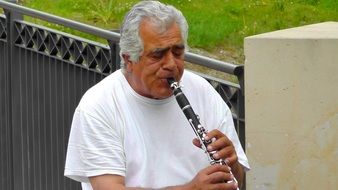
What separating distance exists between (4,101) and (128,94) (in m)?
3.52

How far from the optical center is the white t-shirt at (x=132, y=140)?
388 centimetres

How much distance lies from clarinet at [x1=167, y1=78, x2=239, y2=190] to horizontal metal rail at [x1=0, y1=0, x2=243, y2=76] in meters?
1.13

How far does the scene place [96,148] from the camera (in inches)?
152

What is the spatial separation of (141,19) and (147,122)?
0.41m

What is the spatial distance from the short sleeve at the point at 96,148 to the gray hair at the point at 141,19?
28 centimetres

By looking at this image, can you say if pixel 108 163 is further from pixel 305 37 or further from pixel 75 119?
pixel 305 37

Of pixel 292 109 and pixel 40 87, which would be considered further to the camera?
pixel 40 87

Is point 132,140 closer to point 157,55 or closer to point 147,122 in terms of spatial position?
point 147,122

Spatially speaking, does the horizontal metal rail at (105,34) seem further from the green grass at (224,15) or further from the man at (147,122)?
the green grass at (224,15)

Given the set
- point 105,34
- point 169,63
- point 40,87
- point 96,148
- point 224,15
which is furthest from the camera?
point 224,15

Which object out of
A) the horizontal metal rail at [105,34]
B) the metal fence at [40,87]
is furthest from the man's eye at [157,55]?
the metal fence at [40,87]

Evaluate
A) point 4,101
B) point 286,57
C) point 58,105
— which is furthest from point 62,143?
point 286,57

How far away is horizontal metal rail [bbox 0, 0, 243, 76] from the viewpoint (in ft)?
16.2

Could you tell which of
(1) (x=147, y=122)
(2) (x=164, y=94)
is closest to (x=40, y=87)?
(1) (x=147, y=122)
